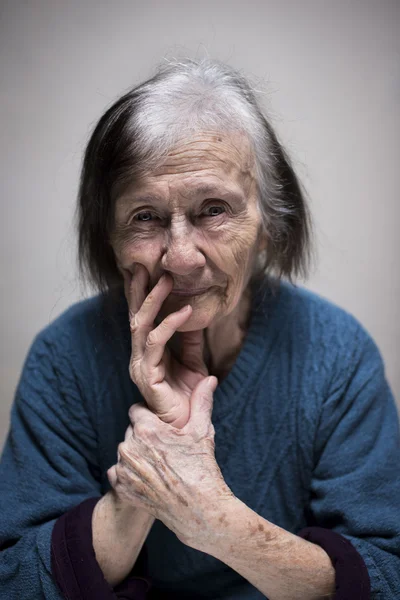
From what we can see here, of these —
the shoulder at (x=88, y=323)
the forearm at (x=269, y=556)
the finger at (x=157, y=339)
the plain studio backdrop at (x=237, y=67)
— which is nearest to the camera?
the forearm at (x=269, y=556)

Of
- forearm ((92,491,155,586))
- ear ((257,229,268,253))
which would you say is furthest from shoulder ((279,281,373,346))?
forearm ((92,491,155,586))

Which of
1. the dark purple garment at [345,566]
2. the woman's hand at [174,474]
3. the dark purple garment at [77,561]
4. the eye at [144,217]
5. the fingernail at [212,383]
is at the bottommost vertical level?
the dark purple garment at [77,561]

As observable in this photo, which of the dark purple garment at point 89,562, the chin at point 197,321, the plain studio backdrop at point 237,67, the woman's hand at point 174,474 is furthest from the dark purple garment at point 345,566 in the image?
the plain studio backdrop at point 237,67

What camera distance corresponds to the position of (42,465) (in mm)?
1232

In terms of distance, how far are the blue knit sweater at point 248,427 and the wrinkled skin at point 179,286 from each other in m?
0.15

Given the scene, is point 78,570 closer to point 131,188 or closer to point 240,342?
point 240,342

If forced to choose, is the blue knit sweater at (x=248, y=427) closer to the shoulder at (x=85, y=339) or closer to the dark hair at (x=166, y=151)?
the shoulder at (x=85, y=339)

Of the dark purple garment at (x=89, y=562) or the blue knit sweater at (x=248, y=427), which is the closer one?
the dark purple garment at (x=89, y=562)

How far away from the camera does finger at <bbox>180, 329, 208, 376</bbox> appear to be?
126cm

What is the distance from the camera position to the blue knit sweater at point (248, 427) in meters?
1.21

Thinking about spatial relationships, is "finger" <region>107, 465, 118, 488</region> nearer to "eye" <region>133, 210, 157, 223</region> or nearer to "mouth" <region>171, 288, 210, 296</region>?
"mouth" <region>171, 288, 210, 296</region>

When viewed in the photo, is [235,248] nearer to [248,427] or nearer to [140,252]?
[140,252]

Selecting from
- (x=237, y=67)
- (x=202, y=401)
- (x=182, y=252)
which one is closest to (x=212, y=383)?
(x=202, y=401)

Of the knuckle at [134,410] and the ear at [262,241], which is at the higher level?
the ear at [262,241]
